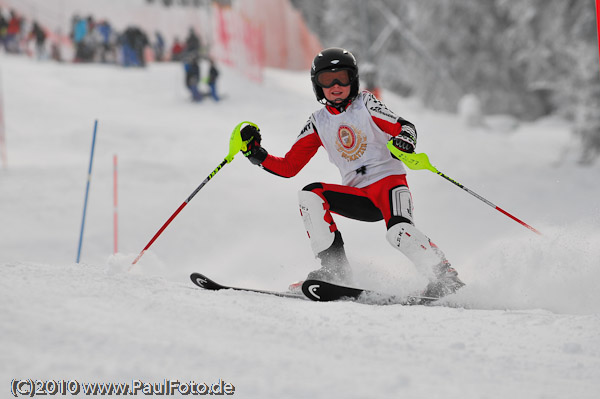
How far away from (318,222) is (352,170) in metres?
0.52

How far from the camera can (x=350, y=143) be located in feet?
14.3

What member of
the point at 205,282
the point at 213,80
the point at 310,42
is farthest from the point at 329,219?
the point at 310,42

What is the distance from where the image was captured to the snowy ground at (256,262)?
92.0 inches

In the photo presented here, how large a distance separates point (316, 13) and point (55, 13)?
68.6 ft

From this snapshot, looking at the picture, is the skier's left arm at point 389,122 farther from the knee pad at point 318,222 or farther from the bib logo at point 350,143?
the knee pad at point 318,222

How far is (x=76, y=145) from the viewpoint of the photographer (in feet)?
43.0

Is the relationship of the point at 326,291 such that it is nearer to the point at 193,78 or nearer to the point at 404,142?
the point at 404,142

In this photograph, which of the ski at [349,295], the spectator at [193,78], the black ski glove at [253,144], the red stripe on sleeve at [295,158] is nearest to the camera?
the ski at [349,295]

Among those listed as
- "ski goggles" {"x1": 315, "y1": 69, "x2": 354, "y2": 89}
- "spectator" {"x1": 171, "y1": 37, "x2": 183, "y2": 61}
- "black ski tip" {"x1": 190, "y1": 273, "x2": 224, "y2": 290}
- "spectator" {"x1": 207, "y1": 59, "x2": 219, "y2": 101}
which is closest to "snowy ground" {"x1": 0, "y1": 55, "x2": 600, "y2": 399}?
"black ski tip" {"x1": 190, "y1": 273, "x2": 224, "y2": 290}

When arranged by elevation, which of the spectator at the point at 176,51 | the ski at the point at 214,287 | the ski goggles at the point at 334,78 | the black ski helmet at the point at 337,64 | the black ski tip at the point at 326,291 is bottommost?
the ski at the point at 214,287

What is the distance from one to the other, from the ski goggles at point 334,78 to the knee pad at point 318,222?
2.54 feet

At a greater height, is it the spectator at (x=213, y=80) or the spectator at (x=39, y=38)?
the spectator at (x=39, y=38)

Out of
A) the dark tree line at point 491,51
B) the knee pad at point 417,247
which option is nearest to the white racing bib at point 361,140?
the knee pad at point 417,247

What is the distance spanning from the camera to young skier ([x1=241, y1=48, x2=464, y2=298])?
4.06m
